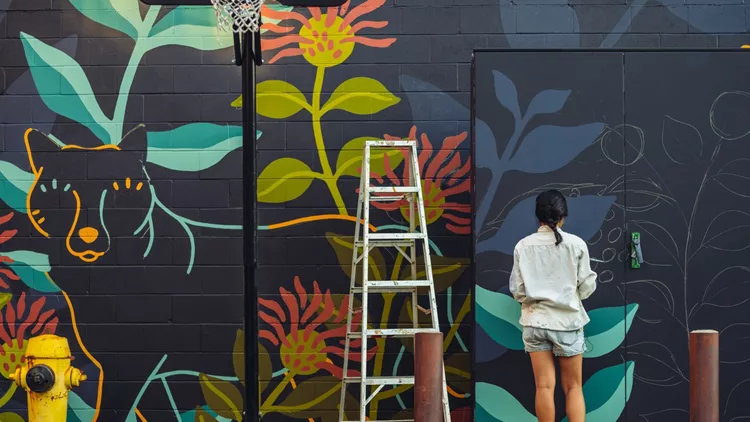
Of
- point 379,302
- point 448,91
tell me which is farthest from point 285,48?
point 379,302

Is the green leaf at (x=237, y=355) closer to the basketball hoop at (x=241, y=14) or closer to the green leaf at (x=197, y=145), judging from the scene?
the green leaf at (x=197, y=145)

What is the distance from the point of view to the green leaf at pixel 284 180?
232 inches

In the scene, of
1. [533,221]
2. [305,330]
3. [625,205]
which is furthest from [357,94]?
[625,205]

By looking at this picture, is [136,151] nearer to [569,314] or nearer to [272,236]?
[272,236]

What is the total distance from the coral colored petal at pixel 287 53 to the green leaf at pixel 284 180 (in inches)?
25.0

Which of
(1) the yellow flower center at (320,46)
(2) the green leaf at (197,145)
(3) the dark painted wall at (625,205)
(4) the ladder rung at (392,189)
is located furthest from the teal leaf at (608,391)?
(2) the green leaf at (197,145)

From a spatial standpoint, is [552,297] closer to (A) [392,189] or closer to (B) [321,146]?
(A) [392,189]

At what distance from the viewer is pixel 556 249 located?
4.98 m

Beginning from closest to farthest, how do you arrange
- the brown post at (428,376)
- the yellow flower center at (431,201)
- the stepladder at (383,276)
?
the brown post at (428,376) → the stepladder at (383,276) → the yellow flower center at (431,201)

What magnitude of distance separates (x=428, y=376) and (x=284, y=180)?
244 centimetres

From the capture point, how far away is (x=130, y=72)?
5941 millimetres

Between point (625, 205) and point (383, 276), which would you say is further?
point (383, 276)

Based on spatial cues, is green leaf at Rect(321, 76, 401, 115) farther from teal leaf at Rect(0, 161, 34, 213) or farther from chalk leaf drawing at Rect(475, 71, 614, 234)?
teal leaf at Rect(0, 161, 34, 213)

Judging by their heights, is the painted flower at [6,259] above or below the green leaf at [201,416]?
above
